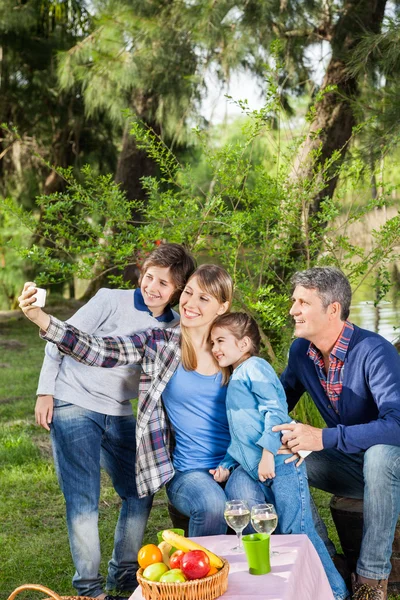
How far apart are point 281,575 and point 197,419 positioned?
2.83 feet

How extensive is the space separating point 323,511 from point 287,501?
1.56m

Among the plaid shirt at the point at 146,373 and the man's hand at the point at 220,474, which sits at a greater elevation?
the plaid shirt at the point at 146,373

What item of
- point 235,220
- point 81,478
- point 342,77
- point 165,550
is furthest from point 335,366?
point 342,77

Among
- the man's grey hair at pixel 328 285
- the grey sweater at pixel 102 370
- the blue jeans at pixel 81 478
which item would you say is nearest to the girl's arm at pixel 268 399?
the man's grey hair at pixel 328 285

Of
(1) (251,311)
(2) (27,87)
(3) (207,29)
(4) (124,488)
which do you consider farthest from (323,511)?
(2) (27,87)

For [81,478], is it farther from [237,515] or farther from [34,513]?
[34,513]

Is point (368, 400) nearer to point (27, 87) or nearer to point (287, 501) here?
point (287, 501)

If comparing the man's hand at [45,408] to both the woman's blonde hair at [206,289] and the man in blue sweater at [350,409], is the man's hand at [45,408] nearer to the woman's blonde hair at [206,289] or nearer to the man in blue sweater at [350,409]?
the woman's blonde hair at [206,289]

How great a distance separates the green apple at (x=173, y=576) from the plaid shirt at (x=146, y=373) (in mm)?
898

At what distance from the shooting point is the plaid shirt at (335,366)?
112 inches

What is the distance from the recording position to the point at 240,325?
2828mm

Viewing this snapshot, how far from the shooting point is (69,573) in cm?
347

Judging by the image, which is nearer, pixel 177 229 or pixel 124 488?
pixel 124 488

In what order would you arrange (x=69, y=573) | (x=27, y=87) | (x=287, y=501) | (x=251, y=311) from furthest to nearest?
(x=27, y=87), (x=251, y=311), (x=69, y=573), (x=287, y=501)
